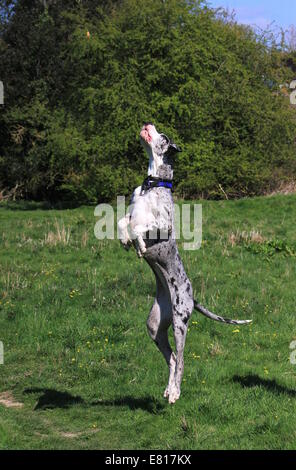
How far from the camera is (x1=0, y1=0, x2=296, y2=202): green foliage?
2778 cm

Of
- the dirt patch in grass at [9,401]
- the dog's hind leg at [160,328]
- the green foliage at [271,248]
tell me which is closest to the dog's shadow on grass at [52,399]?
the dirt patch in grass at [9,401]

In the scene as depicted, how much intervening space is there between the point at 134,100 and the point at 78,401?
19790 mm

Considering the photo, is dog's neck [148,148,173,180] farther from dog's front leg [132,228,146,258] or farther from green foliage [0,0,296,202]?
green foliage [0,0,296,202]

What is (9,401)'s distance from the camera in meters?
9.37

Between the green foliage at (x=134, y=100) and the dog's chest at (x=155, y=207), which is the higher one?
the green foliage at (x=134, y=100)

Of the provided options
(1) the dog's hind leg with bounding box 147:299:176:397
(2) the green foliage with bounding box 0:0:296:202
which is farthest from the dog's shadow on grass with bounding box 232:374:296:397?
(2) the green foliage with bounding box 0:0:296:202

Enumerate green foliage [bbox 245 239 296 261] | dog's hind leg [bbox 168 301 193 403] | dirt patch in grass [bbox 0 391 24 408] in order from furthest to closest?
green foliage [bbox 245 239 296 261] < dirt patch in grass [bbox 0 391 24 408] < dog's hind leg [bbox 168 301 193 403]

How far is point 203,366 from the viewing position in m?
9.90

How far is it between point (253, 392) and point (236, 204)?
1603cm

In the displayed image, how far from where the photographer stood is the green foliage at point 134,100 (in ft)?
91.1

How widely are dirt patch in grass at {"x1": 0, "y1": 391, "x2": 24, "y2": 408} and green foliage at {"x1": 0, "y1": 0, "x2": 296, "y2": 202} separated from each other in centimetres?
1872

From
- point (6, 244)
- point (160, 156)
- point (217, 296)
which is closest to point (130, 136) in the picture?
point (6, 244)

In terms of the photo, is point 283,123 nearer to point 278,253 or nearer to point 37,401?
point 278,253

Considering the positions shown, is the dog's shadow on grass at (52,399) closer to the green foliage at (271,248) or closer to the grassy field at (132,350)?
the grassy field at (132,350)
